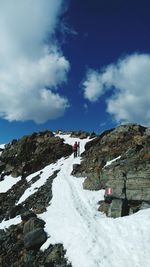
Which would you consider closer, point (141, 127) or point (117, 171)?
point (117, 171)

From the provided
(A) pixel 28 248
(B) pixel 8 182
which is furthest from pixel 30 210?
(B) pixel 8 182

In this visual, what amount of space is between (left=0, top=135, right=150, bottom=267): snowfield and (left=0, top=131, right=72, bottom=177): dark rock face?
97.2 ft

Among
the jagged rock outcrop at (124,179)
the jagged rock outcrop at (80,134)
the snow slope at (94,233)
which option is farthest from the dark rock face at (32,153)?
the snow slope at (94,233)

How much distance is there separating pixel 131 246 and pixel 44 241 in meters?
6.77

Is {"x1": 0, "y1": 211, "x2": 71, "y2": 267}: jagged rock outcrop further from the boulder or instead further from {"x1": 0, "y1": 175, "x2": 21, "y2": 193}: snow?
{"x1": 0, "y1": 175, "x2": 21, "y2": 193}: snow

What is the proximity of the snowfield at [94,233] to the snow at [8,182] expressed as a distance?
89.6 ft

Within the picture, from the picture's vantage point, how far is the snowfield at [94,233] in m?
16.9

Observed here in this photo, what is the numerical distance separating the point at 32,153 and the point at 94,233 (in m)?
47.8

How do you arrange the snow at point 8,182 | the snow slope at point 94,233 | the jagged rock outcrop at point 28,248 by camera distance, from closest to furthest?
1. the snow slope at point 94,233
2. the jagged rock outcrop at point 28,248
3. the snow at point 8,182

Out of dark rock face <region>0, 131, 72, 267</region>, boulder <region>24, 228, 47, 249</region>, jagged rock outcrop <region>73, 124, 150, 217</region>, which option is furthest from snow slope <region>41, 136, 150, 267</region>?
jagged rock outcrop <region>73, 124, 150, 217</region>

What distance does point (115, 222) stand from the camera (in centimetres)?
2184

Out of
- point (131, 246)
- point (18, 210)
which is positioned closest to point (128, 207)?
point (131, 246)

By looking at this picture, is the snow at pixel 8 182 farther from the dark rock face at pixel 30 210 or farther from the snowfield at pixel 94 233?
the snowfield at pixel 94 233

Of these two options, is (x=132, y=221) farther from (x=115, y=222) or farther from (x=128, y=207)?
(x=128, y=207)
